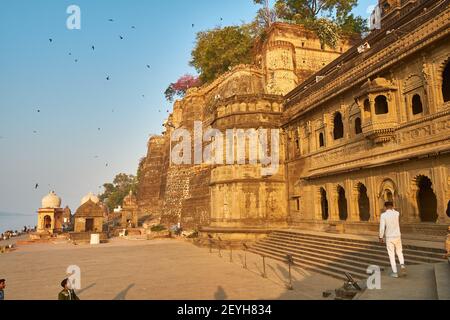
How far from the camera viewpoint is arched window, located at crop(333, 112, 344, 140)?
53.7 ft

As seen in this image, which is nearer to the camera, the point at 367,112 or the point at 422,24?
the point at 422,24

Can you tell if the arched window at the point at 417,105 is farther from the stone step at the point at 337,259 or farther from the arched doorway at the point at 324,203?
the arched doorway at the point at 324,203

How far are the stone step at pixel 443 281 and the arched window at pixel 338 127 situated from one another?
33.5ft

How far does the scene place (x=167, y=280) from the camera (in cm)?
1045

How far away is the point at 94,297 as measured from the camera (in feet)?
28.5

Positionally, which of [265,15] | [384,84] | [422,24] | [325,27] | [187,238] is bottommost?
[187,238]

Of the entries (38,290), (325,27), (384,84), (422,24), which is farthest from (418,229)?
(325,27)

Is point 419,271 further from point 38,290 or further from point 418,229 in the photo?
point 38,290

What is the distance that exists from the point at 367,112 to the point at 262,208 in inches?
332

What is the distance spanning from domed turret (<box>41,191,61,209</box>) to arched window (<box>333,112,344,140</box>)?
33.4 meters

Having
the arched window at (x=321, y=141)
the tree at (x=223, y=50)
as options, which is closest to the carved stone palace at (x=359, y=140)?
the arched window at (x=321, y=141)

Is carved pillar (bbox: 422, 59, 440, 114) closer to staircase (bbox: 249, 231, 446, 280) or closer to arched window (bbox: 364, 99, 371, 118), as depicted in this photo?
arched window (bbox: 364, 99, 371, 118)

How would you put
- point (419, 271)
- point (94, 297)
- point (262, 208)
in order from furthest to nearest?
point (262, 208)
point (94, 297)
point (419, 271)

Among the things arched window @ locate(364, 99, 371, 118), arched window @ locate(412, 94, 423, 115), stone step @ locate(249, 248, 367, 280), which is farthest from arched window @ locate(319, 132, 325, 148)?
stone step @ locate(249, 248, 367, 280)
